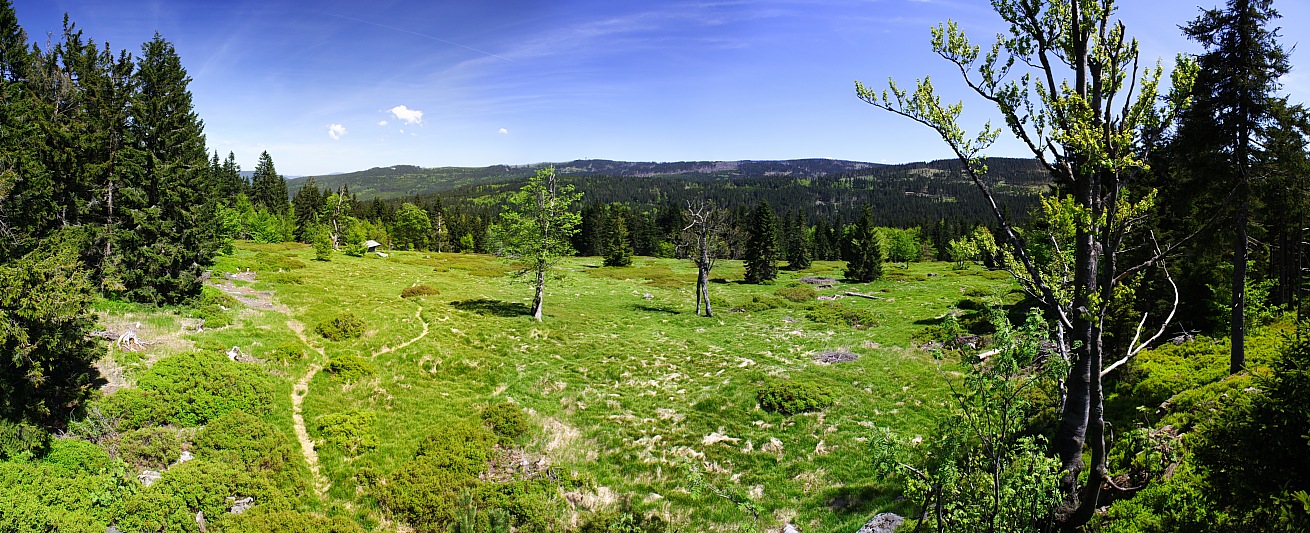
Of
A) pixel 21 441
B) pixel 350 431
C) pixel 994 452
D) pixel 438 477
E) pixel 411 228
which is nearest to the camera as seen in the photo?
pixel 994 452

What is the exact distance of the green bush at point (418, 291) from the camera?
116 feet

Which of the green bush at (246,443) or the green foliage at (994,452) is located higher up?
the green foliage at (994,452)

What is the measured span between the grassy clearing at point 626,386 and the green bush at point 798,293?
595 cm

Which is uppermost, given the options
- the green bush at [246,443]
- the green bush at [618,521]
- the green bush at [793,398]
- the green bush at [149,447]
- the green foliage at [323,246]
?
the green foliage at [323,246]

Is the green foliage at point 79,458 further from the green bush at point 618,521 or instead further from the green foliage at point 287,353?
the green bush at point 618,521

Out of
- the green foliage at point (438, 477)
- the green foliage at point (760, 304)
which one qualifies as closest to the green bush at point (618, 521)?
the green foliage at point (438, 477)

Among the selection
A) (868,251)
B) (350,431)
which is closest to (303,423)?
(350,431)

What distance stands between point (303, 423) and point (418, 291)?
68.2 ft

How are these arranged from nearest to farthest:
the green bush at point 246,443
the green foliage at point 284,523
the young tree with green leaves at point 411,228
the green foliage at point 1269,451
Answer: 1. the green foliage at point 1269,451
2. the green foliage at point 284,523
3. the green bush at point 246,443
4. the young tree with green leaves at point 411,228

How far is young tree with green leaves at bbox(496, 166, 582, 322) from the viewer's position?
3114cm

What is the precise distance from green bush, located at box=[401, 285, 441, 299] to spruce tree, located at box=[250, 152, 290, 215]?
80.1 m

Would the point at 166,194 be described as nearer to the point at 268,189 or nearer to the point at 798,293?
the point at 798,293

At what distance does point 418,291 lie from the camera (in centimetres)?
3662

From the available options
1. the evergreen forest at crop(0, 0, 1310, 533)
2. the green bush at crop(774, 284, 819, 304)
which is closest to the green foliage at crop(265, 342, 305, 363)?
the evergreen forest at crop(0, 0, 1310, 533)
